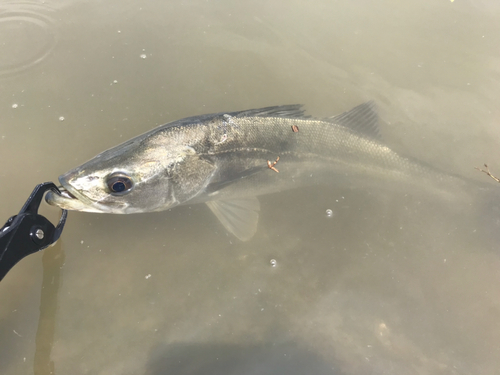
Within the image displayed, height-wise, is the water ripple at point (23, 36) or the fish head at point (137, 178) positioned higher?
the water ripple at point (23, 36)

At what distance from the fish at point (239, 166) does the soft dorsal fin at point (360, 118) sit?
0.01m

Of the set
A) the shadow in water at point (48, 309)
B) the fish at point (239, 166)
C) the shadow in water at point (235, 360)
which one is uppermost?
the fish at point (239, 166)

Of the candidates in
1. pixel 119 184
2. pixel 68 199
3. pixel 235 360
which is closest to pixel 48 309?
pixel 68 199

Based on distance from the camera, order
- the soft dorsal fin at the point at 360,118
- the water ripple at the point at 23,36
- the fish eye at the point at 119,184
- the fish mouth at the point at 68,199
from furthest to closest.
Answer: the water ripple at the point at 23,36
the soft dorsal fin at the point at 360,118
the fish eye at the point at 119,184
the fish mouth at the point at 68,199

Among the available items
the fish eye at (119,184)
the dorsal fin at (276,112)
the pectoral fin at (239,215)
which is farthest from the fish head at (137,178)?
the dorsal fin at (276,112)

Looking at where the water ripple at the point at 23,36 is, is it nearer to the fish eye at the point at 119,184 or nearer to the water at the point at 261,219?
the water at the point at 261,219

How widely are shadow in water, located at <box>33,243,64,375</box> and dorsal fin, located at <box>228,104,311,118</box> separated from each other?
211 cm

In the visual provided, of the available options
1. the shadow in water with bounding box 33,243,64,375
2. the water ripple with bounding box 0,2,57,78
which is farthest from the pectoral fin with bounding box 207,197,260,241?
the water ripple with bounding box 0,2,57,78

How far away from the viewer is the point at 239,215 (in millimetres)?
3266

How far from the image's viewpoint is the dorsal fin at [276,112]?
3.13 metres

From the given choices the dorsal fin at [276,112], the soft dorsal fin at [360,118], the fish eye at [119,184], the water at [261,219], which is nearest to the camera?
the fish eye at [119,184]

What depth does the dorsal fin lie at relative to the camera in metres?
3.13

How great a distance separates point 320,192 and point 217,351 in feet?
6.31

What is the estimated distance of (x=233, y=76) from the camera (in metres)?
4.30
